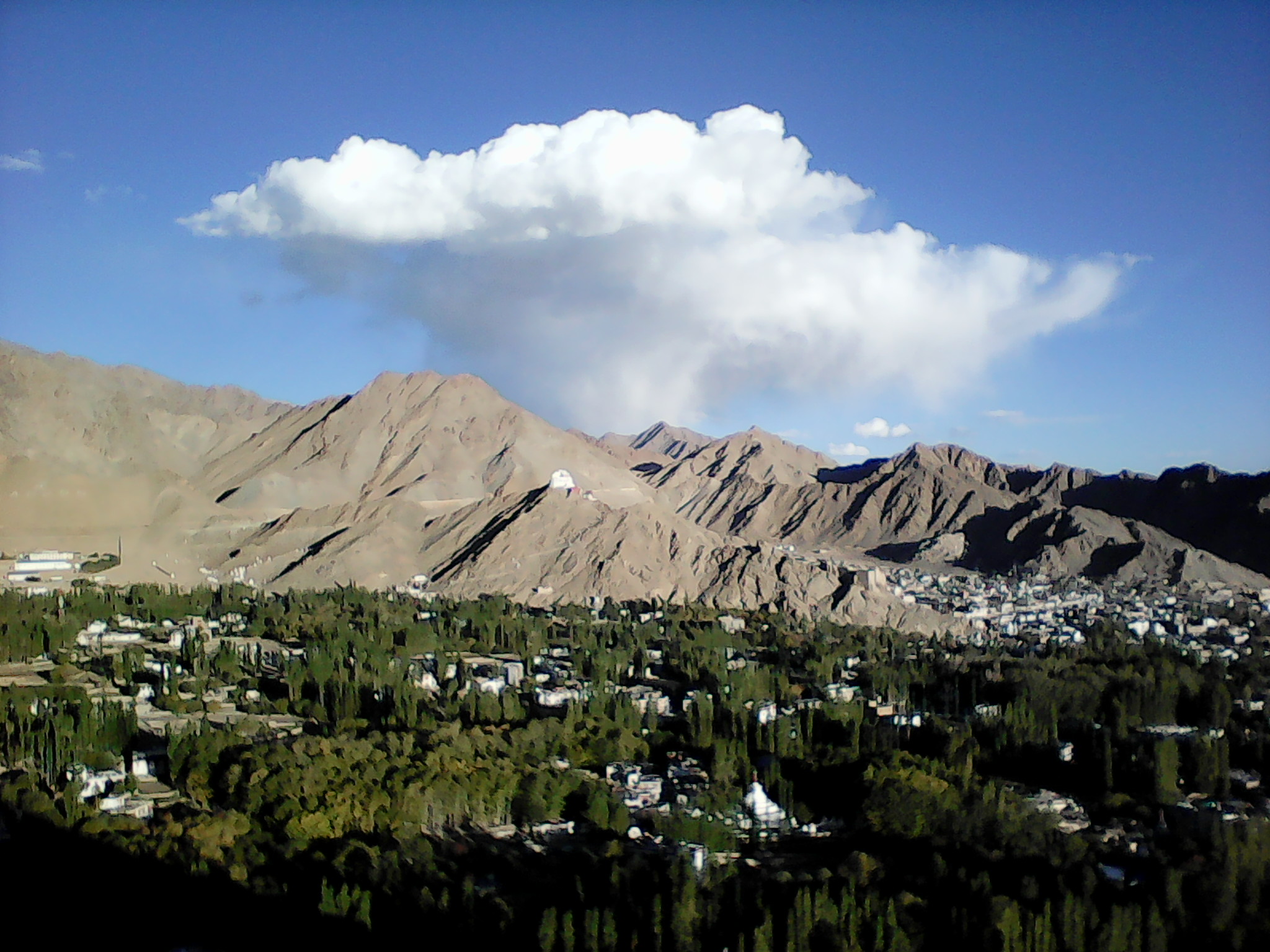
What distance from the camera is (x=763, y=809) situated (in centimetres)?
2589

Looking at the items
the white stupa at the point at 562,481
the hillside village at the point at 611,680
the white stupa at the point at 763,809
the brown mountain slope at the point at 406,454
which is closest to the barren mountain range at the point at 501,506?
the brown mountain slope at the point at 406,454

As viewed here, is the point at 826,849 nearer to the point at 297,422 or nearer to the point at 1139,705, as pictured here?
the point at 1139,705

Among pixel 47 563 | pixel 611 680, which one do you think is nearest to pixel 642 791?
pixel 611 680

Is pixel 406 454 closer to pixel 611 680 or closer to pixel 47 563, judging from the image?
pixel 47 563

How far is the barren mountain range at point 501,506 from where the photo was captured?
231ft

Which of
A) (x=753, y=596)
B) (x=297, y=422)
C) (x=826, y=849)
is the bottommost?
(x=826, y=849)

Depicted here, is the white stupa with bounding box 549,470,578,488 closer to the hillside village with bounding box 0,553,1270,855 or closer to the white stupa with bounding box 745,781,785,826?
the hillside village with bounding box 0,553,1270,855

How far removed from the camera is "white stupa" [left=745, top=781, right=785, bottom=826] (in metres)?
25.6

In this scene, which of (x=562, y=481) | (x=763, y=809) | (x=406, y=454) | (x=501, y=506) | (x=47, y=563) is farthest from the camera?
(x=406, y=454)

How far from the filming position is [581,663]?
44.5 metres

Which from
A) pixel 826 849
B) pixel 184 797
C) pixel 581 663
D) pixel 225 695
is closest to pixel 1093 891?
pixel 826 849

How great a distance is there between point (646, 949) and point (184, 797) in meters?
15.0

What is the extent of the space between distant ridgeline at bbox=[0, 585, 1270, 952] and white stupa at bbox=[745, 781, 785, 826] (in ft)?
0.22

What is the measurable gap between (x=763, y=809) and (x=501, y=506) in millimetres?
56137
